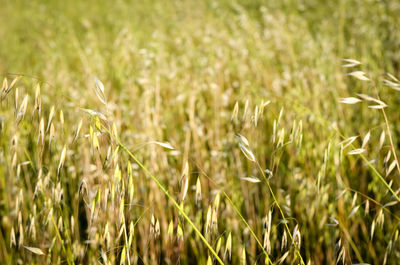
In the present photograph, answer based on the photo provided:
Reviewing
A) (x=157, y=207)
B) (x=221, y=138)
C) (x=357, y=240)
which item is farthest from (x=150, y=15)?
(x=357, y=240)

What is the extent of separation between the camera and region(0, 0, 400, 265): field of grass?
3.02ft

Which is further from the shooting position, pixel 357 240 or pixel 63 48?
pixel 63 48

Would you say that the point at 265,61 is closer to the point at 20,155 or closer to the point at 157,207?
the point at 157,207

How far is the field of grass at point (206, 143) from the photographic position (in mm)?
922

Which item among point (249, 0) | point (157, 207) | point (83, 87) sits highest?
point (249, 0)

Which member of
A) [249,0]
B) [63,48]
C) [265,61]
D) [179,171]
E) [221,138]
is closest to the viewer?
[179,171]

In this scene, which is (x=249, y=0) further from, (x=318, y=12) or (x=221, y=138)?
(x=221, y=138)

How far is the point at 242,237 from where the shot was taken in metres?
1.63

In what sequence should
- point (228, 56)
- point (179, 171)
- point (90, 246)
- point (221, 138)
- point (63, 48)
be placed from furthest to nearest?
point (63, 48) < point (228, 56) < point (221, 138) < point (179, 171) < point (90, 246)

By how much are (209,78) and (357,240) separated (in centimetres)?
174

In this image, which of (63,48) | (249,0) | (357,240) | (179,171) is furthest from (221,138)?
(249,0)

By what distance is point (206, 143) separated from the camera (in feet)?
7.55

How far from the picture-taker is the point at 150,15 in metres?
5.07

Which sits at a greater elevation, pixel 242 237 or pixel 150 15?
pixel 150 15
